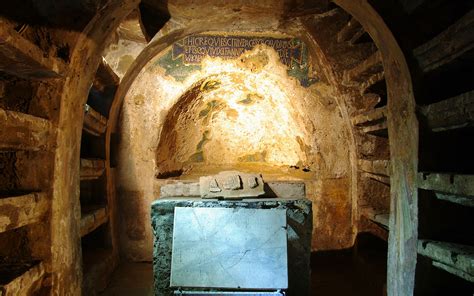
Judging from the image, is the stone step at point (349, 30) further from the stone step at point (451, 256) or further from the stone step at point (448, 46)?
the stone step at point (451, 256)

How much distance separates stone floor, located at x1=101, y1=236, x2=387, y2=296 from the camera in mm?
3611

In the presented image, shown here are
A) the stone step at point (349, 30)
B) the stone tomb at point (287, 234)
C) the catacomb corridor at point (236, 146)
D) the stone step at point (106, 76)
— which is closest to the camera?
the catacomb corridor at point (236, 146)

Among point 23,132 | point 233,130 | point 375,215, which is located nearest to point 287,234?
point 375,215

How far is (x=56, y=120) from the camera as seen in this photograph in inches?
75.9

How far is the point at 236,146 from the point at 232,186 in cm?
232

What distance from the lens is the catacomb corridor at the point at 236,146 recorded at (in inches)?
72.9

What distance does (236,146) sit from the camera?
18.4 ft

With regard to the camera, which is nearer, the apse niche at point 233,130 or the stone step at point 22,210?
the stone step at point 22,210

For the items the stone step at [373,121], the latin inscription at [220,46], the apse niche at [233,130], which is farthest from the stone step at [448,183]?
the latin inscription at [220,46]

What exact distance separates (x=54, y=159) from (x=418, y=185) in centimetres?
227

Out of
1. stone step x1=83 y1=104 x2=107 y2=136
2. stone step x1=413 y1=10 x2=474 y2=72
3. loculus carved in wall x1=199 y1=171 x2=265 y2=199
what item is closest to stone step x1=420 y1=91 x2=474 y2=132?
stone step x1=413 y1=10 x2=474 y2=72

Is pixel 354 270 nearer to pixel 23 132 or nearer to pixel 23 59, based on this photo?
pixel 23 132

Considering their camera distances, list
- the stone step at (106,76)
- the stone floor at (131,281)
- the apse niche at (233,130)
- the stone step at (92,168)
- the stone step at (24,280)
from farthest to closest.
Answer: the apse niche at (233,130) → the stone floor at (131,281) → the stone step at (106,76) → the stone step at (92,168) → the stone step at (24,280)

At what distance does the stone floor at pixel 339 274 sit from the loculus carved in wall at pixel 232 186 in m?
1.35
